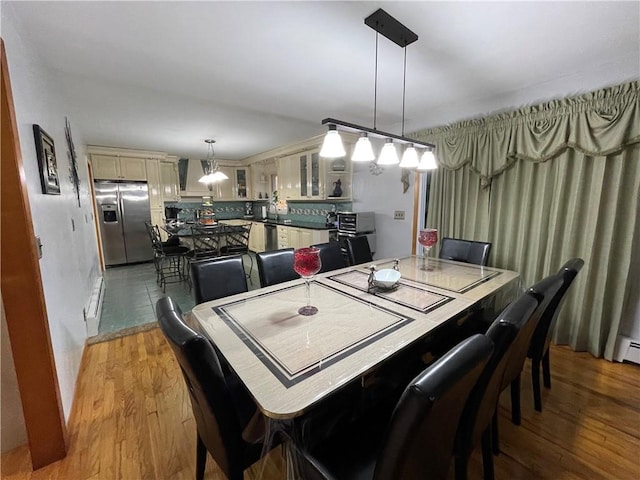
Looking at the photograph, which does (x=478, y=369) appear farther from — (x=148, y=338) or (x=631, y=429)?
(x=148, y=338)

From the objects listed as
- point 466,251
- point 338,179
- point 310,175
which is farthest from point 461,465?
point 310,175

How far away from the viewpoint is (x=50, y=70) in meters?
2.09

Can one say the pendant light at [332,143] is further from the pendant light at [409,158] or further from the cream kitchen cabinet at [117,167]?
the cream kitchen cabinet at [117,167]

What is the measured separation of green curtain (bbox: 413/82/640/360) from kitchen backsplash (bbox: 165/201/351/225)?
7.28 ft

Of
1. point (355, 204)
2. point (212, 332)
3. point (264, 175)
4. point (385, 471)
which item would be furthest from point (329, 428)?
point (264, 175)

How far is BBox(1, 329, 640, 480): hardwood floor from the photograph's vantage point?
4.45ft

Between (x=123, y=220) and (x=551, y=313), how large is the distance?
6.42m

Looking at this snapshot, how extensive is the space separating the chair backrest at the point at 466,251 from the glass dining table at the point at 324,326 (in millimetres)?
401

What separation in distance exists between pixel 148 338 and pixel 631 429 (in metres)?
Answer: 3.55

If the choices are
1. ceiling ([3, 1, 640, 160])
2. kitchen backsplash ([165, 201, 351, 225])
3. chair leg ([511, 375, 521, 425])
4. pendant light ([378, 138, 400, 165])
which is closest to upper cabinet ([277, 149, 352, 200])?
kitchen backsplash ([165, 201, 351, 225])

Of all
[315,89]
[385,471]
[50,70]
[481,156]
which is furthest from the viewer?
[481,156]

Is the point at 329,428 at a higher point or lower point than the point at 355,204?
lower

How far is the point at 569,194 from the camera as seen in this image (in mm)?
2312

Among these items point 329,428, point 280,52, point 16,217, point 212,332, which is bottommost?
point 329,428
